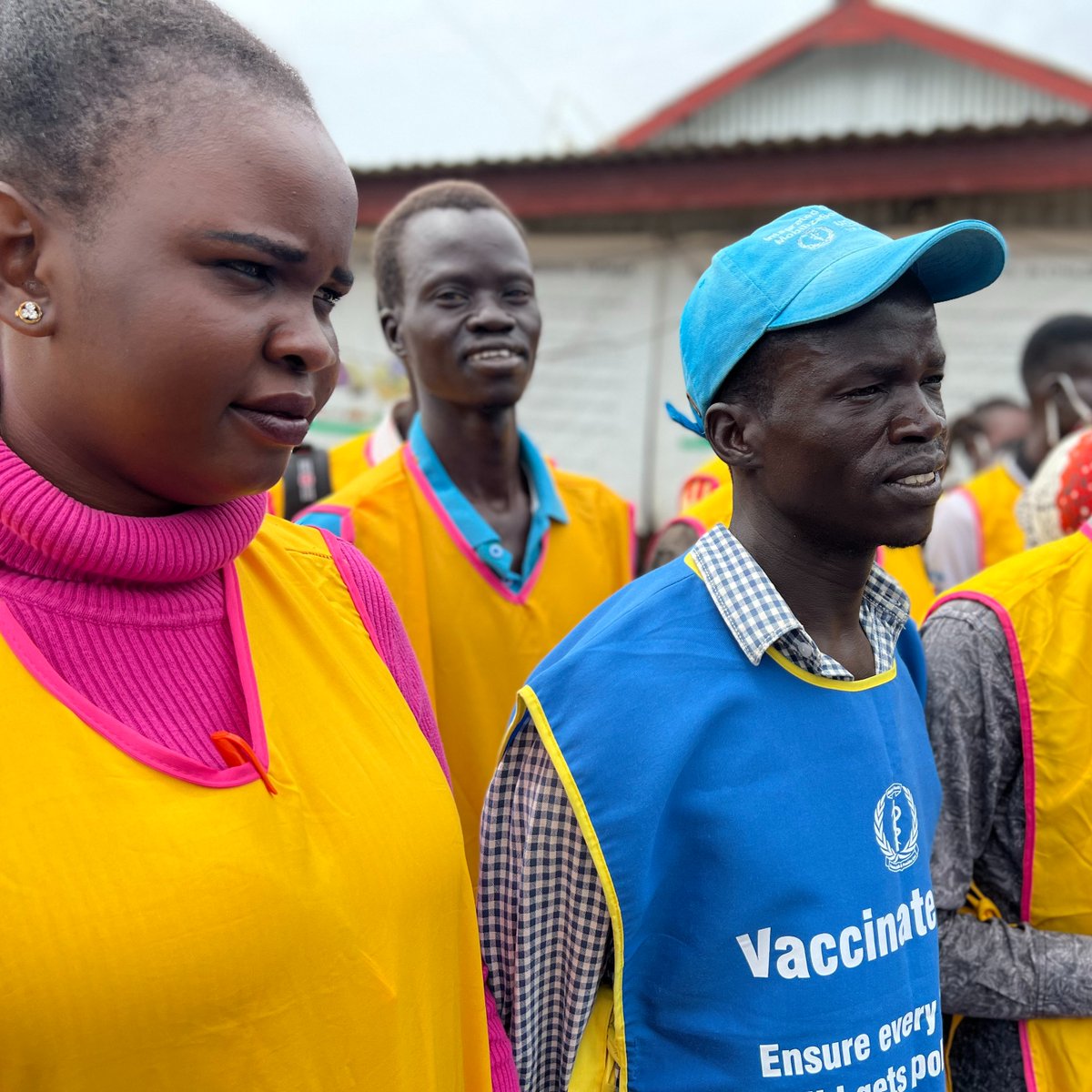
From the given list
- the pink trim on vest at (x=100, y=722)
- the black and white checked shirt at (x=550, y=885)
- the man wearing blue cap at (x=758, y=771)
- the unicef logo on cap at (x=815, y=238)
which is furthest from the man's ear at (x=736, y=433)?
the pink trim on vest at (x=100, y=722)

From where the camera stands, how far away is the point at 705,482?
320 centimetres

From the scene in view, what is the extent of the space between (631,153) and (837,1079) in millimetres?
5789

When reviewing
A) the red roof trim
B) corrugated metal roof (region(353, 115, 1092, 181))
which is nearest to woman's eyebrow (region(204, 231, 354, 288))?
corrugated metal roof (region(353, 115, 1092, 181))

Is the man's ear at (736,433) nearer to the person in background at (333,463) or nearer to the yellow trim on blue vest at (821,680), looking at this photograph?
the yellow trim on blue vest at (821,680)

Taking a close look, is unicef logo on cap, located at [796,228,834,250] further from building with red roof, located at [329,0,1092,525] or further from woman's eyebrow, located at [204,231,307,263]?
building with red roof, located at [329,0,1092,525]

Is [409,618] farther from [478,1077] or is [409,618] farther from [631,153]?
[631,153]

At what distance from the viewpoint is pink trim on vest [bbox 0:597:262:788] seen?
998 millimetres

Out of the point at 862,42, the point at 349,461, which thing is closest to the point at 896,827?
the point at 349,461

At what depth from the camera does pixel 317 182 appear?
108 cm

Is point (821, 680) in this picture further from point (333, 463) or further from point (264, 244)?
point (333, 463)

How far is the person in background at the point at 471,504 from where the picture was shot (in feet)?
8.29

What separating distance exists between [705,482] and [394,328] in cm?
102

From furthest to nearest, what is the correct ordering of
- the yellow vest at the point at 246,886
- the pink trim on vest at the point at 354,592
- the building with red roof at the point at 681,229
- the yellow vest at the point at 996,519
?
the building with red roof at the point at 681,229 → the yellow vest at the point at 996,519 → the pink trim on vest at the point at 354,592 → the yellow vest at the point at 246,886

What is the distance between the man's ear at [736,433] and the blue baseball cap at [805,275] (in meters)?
0.03
